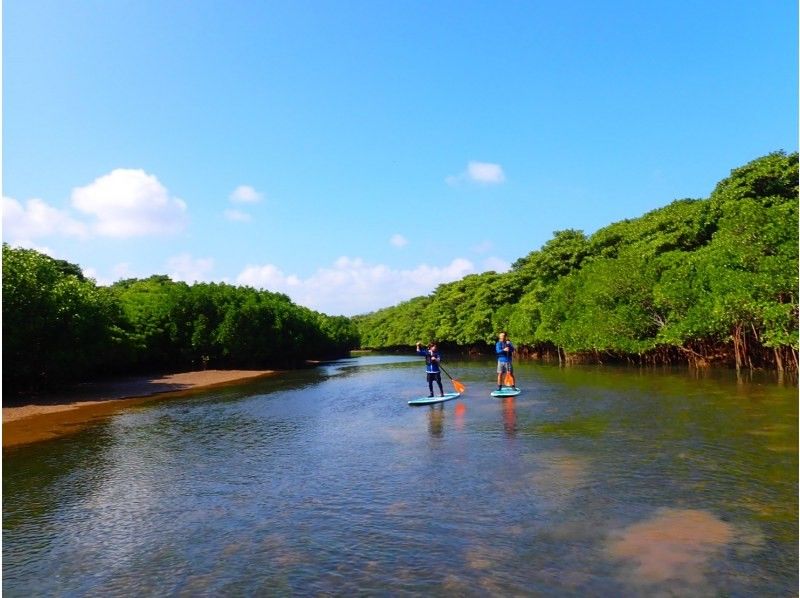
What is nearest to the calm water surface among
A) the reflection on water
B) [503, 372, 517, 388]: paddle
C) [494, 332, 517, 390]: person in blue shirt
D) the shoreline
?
the reflection on water

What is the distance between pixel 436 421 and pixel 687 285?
2534 cm

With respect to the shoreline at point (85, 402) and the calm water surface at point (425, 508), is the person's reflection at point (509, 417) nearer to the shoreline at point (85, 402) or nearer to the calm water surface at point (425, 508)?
the calm water surface at point (425, 508)

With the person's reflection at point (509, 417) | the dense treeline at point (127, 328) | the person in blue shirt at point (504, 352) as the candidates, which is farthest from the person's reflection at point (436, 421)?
the dense treeline at point (127, 328)

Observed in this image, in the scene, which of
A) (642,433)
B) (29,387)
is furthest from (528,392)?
(29,387)

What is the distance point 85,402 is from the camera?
32.0 m

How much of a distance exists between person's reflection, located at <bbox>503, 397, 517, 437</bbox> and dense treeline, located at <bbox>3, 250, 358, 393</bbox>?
25637 millimetres

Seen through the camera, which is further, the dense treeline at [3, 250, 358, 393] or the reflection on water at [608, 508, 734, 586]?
the dense treeline at [3, 250, 358, 393]

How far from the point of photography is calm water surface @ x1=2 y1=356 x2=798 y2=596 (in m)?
7.62

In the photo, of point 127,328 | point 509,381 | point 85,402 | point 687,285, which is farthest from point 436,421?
point 127,328

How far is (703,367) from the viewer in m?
38.8

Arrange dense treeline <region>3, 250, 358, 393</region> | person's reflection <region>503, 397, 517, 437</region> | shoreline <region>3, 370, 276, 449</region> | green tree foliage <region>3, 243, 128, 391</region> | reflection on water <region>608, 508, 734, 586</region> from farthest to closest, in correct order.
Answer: dense treeline <region>3, 250, 358, 393</region> → green tree foliage <region>3, 243, 128, 391</region> → shoreline <region>3, 370, 276, 449</region> → person's reflection <region>503, 397, 517, 437</region> → reflection on water <region>608, 508, 734, 586</region>

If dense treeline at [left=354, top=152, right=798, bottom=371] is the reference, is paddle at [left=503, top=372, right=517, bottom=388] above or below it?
below

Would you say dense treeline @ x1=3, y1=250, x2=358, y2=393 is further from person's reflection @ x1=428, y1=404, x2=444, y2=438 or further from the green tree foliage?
person's reflection @ x1=428, y1=404, x2=444, y2=438

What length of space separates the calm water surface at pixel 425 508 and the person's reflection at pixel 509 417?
19cm
